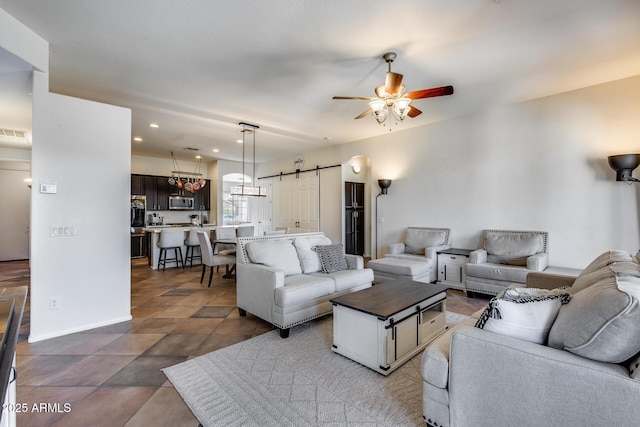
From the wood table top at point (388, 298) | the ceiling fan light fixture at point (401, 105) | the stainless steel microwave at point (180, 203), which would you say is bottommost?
the wood table top at point (388, 298)

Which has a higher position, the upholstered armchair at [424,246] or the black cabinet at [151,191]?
the black cabinet at [151,191]

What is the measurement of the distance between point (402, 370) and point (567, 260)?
11.3ft

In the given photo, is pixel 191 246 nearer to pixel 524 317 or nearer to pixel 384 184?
pixel 384 184

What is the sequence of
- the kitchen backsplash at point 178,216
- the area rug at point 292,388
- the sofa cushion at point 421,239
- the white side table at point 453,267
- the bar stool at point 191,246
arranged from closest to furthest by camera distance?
the area rug at point 292,388
the white side table at point 453,267
the sofa cushion at point 421,239
the bar stool at point 191,246
the kitchen backsplash at point 178,216

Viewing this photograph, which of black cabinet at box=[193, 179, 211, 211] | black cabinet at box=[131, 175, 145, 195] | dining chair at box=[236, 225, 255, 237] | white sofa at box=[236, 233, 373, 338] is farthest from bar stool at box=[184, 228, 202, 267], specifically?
white sofa at box=[236, 233, 373, 338]

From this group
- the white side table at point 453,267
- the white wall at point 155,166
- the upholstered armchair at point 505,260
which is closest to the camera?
the upholstered armchair at point 505,260

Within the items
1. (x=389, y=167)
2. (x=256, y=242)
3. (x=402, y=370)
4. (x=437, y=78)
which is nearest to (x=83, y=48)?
(x=256, y=242)

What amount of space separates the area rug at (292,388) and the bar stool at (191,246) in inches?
158

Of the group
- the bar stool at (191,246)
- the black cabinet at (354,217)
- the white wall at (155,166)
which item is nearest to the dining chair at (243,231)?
the bar stool at (191,246)

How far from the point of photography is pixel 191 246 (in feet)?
21.0

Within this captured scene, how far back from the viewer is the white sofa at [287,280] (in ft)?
9.42

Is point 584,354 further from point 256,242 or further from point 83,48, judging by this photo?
point 83,48

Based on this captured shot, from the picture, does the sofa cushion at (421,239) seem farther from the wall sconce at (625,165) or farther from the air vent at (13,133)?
the air vent at (13,133)

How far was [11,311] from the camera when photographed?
1104 mm
